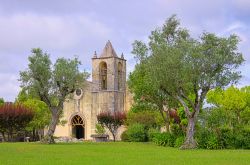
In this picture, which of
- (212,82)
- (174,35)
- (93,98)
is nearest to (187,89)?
(212,82)

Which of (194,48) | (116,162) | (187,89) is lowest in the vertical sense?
(116,162)

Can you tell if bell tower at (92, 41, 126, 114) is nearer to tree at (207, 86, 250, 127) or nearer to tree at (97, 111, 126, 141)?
tree at (97, 111, 126, 141)

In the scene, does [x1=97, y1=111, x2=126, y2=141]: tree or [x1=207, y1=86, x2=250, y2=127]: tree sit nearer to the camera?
[x1=97, y1=111, x2=126, y2=141]: tree

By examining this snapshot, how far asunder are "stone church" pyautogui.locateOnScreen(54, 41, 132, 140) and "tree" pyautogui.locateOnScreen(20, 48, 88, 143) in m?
20.7

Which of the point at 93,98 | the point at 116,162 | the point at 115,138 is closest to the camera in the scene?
the point at 116,162

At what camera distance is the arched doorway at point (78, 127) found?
6594 cm

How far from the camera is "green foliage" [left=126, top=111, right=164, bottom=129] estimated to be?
2093 inches

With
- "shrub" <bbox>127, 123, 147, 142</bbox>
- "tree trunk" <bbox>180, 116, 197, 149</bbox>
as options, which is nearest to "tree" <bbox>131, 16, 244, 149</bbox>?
"tree trunk" <bbox>180, 116, 197, 149</bbox>

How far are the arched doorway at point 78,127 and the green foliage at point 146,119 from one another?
488 inches

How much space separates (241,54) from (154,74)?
5.91 meters

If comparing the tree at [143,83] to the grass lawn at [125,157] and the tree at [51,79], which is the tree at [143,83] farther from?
the grass lawn at [125,157]

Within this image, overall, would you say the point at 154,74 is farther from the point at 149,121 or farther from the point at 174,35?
the point at 149,121

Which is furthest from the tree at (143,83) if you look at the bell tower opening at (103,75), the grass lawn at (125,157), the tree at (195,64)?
the bell tower opening at (103,75)

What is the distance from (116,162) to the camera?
66.0 ft
